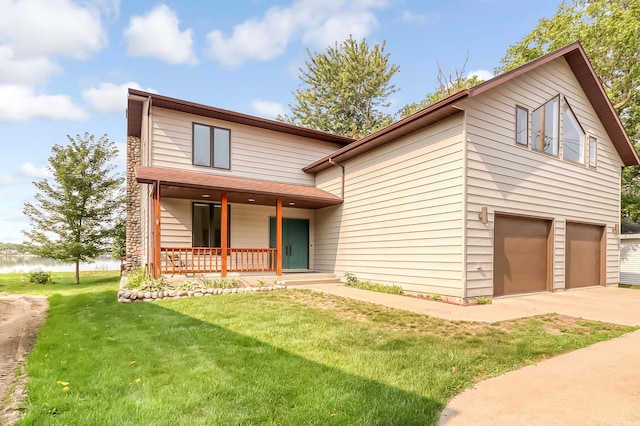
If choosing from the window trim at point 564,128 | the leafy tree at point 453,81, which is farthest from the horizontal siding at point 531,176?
the leafy tree at point 453,81

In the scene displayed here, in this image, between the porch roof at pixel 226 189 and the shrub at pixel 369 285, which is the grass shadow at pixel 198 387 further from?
the porch roof at pixel 226 189

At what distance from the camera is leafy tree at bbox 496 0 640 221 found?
15414 millimetres

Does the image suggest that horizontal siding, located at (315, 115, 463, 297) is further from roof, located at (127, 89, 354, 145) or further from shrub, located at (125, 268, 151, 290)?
shrub, located at (125, 268, 151, 290)

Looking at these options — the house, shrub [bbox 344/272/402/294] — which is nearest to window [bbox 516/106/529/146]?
the house

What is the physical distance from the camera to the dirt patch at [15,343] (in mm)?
2861

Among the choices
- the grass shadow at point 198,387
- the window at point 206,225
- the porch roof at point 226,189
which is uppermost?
the porch roof at point 226,189

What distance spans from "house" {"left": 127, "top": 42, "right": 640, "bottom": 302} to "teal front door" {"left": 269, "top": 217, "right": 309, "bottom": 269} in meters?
Result: 0.05

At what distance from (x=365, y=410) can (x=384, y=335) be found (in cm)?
216

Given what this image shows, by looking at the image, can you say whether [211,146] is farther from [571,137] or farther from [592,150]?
[592,150]

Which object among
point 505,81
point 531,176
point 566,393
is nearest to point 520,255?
point 531,176


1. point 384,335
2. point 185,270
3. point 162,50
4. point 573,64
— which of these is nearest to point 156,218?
point 185,270

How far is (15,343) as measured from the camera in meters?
4.91

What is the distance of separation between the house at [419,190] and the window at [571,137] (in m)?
0.06

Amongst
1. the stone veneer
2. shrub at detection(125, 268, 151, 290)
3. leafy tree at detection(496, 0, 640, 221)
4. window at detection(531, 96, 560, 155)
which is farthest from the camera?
leafy tree at detection(496, 0, 640, 221)
